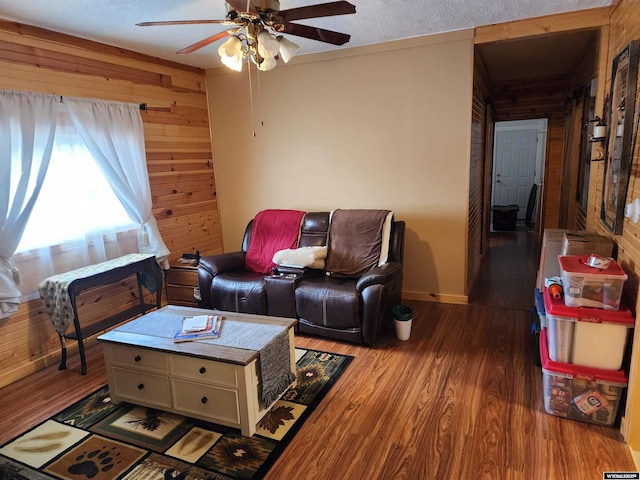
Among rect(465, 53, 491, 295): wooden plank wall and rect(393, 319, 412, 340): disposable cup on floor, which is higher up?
rect(465, 53, 491, 295): wooden plank wall

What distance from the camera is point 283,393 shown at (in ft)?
7.87

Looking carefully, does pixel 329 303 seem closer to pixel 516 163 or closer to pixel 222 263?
pixel 222 263

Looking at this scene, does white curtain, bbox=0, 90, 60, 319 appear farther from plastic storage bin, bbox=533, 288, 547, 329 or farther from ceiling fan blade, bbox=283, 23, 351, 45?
plastic storage bin, bbox=533, 288, 547, 329

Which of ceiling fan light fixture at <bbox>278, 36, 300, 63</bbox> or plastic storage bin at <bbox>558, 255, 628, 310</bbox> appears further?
ceiling fan light fixture at <bbox>278, 36, 300, 63</bbox>

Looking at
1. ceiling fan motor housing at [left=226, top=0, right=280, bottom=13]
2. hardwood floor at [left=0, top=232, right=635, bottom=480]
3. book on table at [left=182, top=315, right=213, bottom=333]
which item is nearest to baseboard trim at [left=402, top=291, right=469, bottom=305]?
hardwood floor at [left=0, top=232, right=635, bottom=480]

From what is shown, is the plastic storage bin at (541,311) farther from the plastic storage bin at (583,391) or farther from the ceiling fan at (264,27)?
the ceiling fan at (264,27)

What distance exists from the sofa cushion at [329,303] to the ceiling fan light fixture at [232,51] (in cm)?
172

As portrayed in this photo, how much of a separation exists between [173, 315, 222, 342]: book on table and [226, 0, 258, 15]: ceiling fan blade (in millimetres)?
1680

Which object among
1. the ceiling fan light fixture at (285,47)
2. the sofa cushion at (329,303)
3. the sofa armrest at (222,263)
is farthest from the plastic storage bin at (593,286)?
the sofa armrest at (222,263)

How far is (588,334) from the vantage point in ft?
6.86

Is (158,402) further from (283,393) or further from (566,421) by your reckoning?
(566,421)

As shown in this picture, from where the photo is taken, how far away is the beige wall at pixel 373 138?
3.64m

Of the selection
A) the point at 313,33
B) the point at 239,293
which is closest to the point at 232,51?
the point at 313,33

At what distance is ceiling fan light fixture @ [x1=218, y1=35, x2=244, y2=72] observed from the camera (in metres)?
2.14
